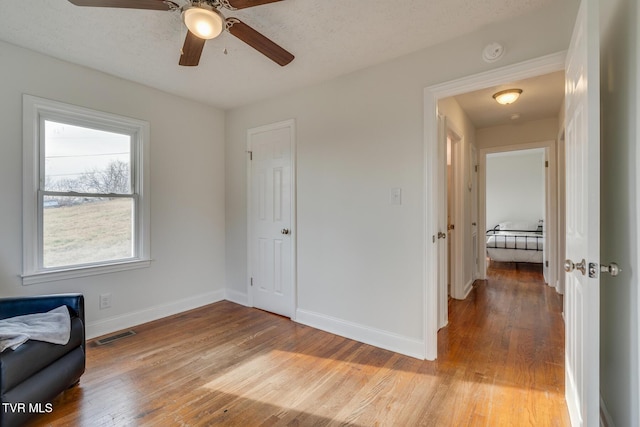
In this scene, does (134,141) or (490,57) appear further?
(134,141)

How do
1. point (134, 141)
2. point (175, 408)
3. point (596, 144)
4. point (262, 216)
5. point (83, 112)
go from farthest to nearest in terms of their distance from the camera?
1. point (262, 216)
2. point (134, 141)
3. point (83, 112)
4. point (175, 408)
5. point (596, 144)

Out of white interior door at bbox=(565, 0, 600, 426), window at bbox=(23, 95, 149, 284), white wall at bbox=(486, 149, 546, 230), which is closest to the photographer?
white interior door at bbox=(565, 0, 600, 426)

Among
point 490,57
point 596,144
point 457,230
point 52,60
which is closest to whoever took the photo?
point 596,144

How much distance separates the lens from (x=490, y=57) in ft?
6.71

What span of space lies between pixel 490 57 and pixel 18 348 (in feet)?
10.7

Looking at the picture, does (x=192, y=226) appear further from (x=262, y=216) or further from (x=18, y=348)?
(x=18, y=348)

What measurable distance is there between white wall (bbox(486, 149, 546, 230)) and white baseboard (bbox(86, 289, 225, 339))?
23.4 ft

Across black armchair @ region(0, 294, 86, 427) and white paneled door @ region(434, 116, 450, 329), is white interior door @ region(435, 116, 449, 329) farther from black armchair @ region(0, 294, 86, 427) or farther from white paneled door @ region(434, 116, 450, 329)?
black armchair @ region(0, 294, 86, 427)

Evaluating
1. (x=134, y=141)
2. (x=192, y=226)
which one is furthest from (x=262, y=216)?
(x=134, y=141)

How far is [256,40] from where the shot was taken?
73.2 inches

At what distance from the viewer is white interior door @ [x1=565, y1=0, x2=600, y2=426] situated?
1.18 meters

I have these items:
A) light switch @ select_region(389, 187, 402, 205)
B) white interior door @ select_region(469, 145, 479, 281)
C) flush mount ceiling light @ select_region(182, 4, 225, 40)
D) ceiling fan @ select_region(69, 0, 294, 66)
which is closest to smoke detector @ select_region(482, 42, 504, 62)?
light switch @ select_region(389, 187, 402, 205)

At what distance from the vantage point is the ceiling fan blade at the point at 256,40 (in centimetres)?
169

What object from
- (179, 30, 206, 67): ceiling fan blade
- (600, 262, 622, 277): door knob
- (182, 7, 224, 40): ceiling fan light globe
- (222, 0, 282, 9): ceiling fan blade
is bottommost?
(600, 262, 622, 277): door knob
